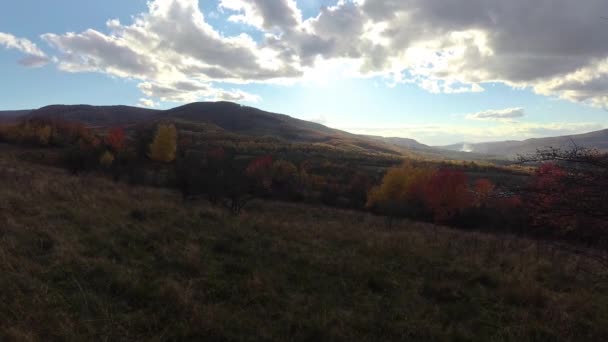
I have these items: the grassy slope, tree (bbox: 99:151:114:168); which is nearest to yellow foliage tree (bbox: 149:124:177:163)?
tree (bbox: 99:151:114:168)

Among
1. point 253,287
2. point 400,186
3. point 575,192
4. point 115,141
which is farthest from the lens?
point 115,141

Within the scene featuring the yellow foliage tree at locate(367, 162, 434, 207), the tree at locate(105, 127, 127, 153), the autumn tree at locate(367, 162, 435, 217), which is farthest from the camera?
the tree at locate(105, 127, 127, 153)

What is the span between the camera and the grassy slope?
482 cm

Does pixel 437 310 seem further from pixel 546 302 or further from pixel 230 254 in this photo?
pixel 230 254

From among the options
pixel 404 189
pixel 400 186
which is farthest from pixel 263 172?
pixel 404 189

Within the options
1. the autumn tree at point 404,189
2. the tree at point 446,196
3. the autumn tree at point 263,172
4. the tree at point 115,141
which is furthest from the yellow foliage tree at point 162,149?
the tree at point 446,196

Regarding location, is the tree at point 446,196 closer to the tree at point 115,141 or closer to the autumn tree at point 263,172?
the autumn tree at point 263,172

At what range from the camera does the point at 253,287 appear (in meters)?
6.22

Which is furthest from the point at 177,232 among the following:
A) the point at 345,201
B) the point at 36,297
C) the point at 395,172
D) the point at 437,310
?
the point at 395,172

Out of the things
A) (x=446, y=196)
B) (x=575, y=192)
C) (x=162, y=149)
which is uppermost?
(x=575, y=192)

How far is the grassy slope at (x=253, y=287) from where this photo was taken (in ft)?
15.8

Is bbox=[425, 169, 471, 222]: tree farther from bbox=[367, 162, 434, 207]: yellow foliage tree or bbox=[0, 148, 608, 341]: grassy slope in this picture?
bbox=[0, 148, 608, 341]: grassy slope

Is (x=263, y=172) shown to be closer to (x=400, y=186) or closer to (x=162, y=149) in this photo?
(x=162, y=149)

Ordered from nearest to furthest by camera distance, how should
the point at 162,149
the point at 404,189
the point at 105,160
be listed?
the point at 105,160 < the point at 404,189 < the point at 162,149
